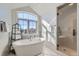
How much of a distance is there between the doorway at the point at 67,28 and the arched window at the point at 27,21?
1.37 feet

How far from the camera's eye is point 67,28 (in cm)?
208

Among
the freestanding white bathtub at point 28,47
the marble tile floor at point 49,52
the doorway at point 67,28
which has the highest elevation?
the doorway at point 67,28

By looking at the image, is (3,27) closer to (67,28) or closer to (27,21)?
(27,21)

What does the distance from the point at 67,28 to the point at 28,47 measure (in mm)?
753

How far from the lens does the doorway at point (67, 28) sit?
2064mm

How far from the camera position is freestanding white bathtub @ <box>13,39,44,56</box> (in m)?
2.07

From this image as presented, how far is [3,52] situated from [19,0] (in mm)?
940

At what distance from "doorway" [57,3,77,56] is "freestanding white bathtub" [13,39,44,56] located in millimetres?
353

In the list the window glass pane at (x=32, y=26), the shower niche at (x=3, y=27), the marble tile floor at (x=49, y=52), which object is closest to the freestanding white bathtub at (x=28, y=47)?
the marble tile floor at (x=49, y=52)

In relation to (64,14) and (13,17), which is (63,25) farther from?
(13,17)

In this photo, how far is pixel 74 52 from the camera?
2.05m

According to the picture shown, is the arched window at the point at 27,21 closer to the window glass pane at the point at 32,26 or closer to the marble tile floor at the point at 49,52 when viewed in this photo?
the window glass pane at the point at 32,26

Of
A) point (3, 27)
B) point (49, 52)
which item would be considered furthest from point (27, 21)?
point (49, 52)

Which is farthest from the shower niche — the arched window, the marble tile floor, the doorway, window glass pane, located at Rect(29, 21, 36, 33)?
the doorway
